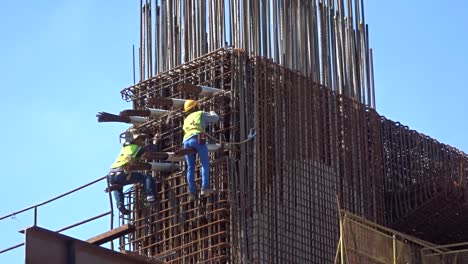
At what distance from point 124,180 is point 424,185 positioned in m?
9.91

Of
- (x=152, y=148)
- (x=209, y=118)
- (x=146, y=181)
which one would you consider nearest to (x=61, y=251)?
(x=209, y=118)

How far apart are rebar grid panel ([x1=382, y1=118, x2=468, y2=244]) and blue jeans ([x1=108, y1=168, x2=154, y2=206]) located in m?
7.77

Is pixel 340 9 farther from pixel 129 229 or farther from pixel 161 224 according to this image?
pixel 129 229

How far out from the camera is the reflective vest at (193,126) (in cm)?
3659

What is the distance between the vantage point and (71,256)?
93.8 ft

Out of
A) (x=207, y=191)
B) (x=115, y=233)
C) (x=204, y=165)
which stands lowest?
(x=115, y=233)

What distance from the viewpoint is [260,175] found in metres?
37.4

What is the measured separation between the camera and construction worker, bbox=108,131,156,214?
37438mm

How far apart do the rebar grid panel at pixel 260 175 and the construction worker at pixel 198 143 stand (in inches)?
30.8

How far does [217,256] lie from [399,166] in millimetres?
8916

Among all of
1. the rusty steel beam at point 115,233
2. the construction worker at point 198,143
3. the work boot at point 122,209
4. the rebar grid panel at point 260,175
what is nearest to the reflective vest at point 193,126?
the construction worker at point 198,143

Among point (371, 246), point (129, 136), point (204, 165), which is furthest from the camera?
point (129, 136)

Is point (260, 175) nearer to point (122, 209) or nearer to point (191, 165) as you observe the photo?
point (191, 165)

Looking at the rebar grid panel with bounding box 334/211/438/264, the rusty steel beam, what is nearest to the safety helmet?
the rusty steel beam
